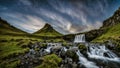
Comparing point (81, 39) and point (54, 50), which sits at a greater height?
point (81, 39)

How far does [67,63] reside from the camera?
28.7 m

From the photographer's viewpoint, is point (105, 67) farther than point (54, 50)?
No

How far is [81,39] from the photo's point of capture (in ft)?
429

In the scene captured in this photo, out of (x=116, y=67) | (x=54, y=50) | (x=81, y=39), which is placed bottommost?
(x=116, y=67)

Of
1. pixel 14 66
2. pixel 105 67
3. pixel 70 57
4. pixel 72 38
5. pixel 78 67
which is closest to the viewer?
pixel 14 66

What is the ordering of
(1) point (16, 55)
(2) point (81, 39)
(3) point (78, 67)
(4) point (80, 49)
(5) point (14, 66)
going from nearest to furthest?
(5) point (14, 66), (3) point (78, 67), (1) point (16, 55), (4) point (80, 49), (2) point (81, 39)

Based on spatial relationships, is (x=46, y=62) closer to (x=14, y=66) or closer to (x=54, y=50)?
(x=14, y=66)

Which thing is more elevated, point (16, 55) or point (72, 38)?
point (72, 38)

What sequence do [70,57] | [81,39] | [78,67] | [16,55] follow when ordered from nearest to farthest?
[78,67], [70,57], [16,55], [81,39]

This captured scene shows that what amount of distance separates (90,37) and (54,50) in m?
106

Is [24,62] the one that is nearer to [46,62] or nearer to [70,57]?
[46,62]

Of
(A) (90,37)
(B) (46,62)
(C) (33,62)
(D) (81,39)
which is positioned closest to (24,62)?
(C) (33,62)

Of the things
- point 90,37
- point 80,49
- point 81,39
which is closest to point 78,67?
point 80,49

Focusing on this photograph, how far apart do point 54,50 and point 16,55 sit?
10396 mm
